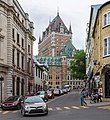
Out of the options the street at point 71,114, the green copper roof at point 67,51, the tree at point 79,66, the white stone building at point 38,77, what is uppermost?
the green copper roof at point 67,51

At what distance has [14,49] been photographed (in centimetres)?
4850

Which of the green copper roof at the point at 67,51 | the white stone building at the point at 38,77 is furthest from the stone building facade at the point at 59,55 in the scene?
the white stone building at the point at 38,77

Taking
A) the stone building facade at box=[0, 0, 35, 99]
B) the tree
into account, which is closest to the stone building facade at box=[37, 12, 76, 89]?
the tree

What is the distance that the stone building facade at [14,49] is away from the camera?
42.6 m

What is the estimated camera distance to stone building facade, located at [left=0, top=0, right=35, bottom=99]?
42.6 m

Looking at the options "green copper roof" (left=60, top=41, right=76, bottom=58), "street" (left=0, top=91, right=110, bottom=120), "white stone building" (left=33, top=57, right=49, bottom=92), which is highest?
"green copper roof" (left=60, top=41, right=76, bottom=58)

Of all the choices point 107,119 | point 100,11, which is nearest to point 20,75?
point 100,11

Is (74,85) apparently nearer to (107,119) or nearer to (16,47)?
(16,47)

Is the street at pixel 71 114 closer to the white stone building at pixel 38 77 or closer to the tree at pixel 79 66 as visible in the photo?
the white stone building at pixel 38 77

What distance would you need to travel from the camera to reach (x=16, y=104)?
30172 millimetres

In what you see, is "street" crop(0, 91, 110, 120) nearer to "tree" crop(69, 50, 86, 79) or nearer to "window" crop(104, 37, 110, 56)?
"window" crop(104, 37, 110, 56)

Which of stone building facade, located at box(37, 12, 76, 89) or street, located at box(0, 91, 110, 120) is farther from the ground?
stone building facade, located at box(37, 12, 76, 89)

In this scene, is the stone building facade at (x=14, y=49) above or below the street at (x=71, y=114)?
above

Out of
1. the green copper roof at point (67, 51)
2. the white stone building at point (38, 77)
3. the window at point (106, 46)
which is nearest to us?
the window at point (106, 46)
